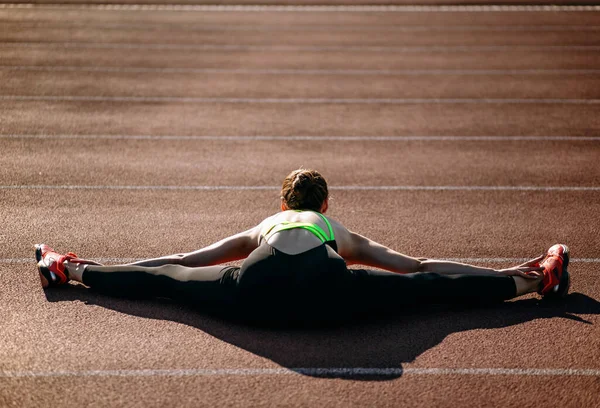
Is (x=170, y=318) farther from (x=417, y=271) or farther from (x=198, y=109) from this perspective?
(x=198, y=109)

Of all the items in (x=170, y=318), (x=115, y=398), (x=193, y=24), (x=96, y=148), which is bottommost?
(x=115, y=398)

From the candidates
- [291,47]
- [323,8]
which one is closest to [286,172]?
[291,47]

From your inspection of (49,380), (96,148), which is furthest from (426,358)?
(96,148)

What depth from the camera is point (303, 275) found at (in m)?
4.29

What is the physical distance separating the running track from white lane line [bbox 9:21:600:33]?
0.09m

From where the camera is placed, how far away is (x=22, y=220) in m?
6.27

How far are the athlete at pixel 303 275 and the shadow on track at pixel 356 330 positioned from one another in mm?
94

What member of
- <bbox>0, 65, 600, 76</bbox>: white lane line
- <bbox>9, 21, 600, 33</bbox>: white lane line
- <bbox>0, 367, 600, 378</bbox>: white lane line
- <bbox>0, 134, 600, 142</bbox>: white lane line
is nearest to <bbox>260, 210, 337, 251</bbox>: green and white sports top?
<bbox>0, 367, 600, 378</bbox>: white lane line

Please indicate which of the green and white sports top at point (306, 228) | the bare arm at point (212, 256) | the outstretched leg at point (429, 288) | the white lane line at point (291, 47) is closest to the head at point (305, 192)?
the green and white sports top at point (306, 228)

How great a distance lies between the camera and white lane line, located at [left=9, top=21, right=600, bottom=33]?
1495cm

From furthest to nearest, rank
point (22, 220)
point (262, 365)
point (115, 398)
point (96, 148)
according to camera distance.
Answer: point (96, 148) < point (22, 220) < point (262, 365) < point (115, 398)

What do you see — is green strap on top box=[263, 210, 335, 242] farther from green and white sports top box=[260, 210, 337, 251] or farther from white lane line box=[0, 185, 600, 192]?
white lane line box=[0, 185, 600, 192]

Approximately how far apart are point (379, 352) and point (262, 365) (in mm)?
683

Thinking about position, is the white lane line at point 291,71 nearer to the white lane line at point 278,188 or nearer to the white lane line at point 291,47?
the white lane line at point 291,47
